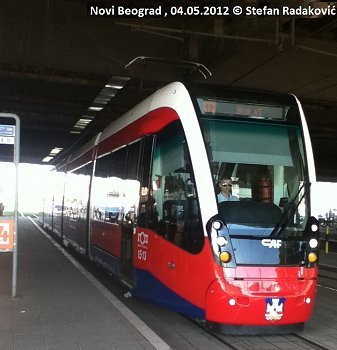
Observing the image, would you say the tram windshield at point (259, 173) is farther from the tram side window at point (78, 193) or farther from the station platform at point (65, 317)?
the tram side window at point (78, 193)

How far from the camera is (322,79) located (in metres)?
15.0

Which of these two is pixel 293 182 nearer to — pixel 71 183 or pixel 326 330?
pixel 326 330

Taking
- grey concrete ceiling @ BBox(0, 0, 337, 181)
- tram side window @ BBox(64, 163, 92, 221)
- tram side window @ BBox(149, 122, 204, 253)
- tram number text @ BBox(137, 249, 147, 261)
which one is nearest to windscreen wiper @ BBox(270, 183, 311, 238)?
tram side window @ BBox(149, 122, 204, 253)

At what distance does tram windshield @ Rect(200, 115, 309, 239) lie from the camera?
612cm

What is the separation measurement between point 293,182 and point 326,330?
2055 millimetres

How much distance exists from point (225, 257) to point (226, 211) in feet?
1.89

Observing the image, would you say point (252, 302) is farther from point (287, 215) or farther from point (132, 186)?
point (132, 186)

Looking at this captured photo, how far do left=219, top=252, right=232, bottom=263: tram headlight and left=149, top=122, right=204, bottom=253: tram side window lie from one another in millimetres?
285

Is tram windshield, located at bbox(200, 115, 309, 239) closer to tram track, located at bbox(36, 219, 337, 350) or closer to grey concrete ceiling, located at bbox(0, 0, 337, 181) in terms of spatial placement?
tram track, located at bbox(36, 219, 337, 350)

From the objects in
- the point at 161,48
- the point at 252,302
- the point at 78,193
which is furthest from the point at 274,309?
the point at 161,48

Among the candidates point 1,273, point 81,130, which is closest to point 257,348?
point 1,273

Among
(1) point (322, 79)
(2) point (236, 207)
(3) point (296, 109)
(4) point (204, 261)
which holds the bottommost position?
(4) point (204, 261)

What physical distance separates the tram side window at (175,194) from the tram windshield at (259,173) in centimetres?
33

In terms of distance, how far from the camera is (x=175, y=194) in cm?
652
